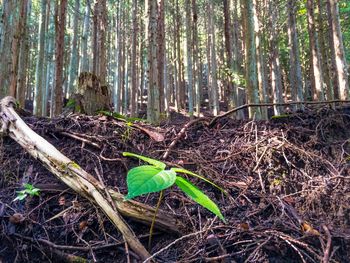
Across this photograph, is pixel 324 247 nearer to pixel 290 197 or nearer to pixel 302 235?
pixel 302 235

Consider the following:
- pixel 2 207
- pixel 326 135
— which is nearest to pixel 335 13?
pixel 326 135

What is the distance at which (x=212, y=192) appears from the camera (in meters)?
2.73

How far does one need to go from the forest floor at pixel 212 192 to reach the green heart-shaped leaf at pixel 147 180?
0.74 metres

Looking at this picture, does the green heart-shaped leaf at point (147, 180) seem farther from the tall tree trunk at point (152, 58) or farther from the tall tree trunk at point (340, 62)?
the tall tree trunk at point (340, 62)

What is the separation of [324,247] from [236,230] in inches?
22.0

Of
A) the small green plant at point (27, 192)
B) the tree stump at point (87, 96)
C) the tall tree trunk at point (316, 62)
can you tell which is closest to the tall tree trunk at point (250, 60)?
the tree stump at point (87, 96)

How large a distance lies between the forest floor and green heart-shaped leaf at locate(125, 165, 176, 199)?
2.42 feet

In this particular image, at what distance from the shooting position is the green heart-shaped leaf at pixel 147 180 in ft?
4.20

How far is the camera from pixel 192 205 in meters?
A: 2.46

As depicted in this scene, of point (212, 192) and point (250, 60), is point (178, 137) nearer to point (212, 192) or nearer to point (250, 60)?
point (212, 192)

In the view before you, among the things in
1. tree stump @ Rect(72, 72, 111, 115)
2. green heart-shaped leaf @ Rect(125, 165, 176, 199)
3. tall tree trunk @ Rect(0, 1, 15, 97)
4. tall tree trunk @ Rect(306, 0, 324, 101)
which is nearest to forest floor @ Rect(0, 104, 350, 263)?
green heart-shaped leaf @ Rect(125, 165, 176, 199)

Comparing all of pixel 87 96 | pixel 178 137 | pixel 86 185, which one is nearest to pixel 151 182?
pixel 86 185

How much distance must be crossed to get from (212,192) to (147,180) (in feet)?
4.85

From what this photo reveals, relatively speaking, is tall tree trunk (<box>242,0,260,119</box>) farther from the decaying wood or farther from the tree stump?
the decaying wood
